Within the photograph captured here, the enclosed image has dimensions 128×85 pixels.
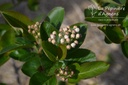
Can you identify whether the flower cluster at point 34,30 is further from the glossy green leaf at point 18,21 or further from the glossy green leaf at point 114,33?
the glossy green leaf at point 114,33

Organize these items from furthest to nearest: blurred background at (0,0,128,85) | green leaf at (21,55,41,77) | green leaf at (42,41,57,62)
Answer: blurred background at (0,0,128,85)
green leaf at (21,55,41,77)
green leaf at (42,41,57,62)

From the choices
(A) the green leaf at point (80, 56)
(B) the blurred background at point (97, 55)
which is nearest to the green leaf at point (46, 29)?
(A) the green leaf at point (80, 56)

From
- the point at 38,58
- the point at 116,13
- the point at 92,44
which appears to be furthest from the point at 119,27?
the point at 92,44

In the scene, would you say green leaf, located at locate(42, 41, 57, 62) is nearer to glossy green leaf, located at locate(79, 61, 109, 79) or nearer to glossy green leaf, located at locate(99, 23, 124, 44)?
glossy green leaf, located at locate(79, 61, 109, 79)

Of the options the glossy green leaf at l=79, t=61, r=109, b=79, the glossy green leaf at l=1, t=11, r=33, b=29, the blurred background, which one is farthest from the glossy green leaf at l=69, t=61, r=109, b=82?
the blurred background

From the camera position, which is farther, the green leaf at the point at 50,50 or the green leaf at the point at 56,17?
the green leaf at the point at 56,17

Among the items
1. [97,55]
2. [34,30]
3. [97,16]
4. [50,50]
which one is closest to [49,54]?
[50,50]
